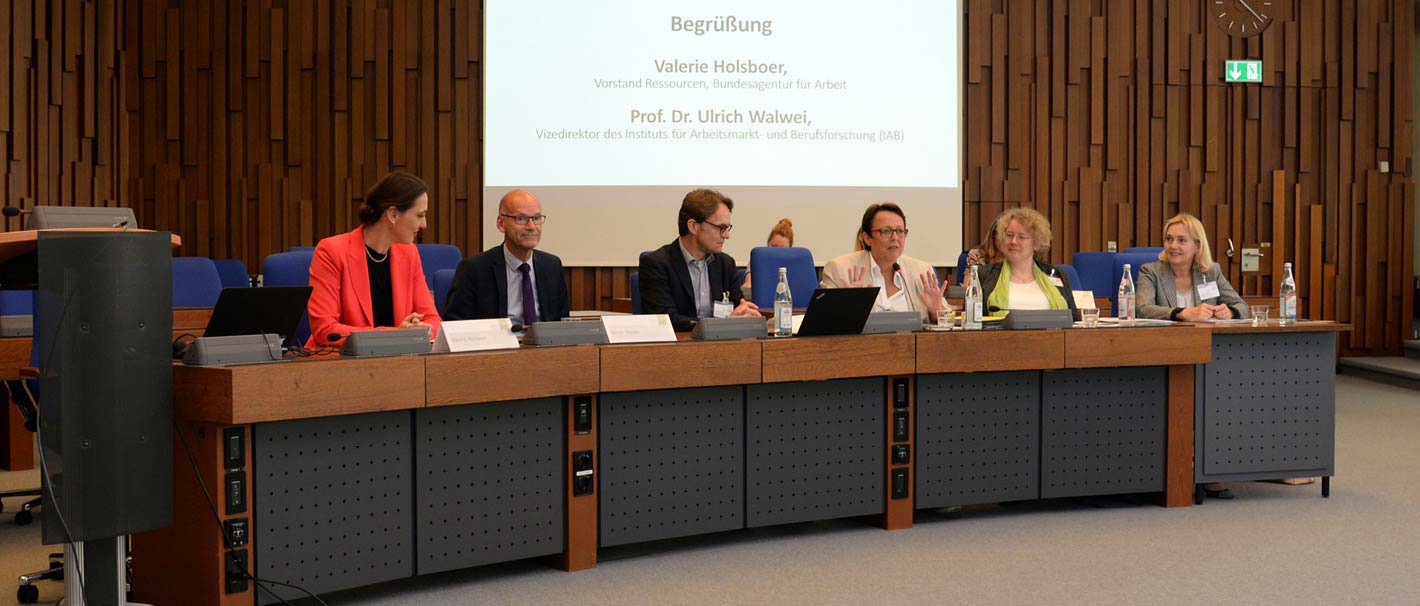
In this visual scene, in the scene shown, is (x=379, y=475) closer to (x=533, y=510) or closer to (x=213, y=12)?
(x=533, y=510)

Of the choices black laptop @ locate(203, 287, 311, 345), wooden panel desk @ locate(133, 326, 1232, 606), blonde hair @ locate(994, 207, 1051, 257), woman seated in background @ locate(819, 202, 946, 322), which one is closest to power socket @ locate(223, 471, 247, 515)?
wooden panel desk @ locate(133, 326, 1232, 606)

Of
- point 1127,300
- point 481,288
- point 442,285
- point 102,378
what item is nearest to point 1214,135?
point 1127,300

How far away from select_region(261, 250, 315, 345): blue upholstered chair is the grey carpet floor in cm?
107

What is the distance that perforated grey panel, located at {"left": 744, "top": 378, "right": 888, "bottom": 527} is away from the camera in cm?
408

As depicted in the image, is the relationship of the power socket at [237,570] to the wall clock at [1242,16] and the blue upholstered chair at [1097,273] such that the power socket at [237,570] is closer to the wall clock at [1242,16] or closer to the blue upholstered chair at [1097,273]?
the blue upholstered chair at [1097,273]

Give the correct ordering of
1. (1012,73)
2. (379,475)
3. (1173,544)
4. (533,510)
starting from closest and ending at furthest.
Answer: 1. (379,475)
2. (533,510)
3. (1173,544)
4. (1012,73)

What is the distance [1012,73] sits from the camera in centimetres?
932

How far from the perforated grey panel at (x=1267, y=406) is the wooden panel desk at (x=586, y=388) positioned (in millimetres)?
142

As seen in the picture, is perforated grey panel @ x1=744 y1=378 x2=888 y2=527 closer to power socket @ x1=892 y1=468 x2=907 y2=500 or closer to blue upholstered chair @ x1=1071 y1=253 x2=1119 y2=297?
power socket @ x1=892 y1=468 x2=907 y2=500

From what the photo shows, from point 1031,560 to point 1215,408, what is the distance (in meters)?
1.37

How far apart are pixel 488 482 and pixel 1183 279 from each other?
3319mm

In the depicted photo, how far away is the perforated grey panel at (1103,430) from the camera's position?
15.0 ft

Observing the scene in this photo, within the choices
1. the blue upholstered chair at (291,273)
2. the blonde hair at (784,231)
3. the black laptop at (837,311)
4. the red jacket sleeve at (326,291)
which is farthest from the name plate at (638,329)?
the blonde hair at (784,231)

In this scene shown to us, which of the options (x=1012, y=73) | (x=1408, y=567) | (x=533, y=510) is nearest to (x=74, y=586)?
(x=533, y=510)
